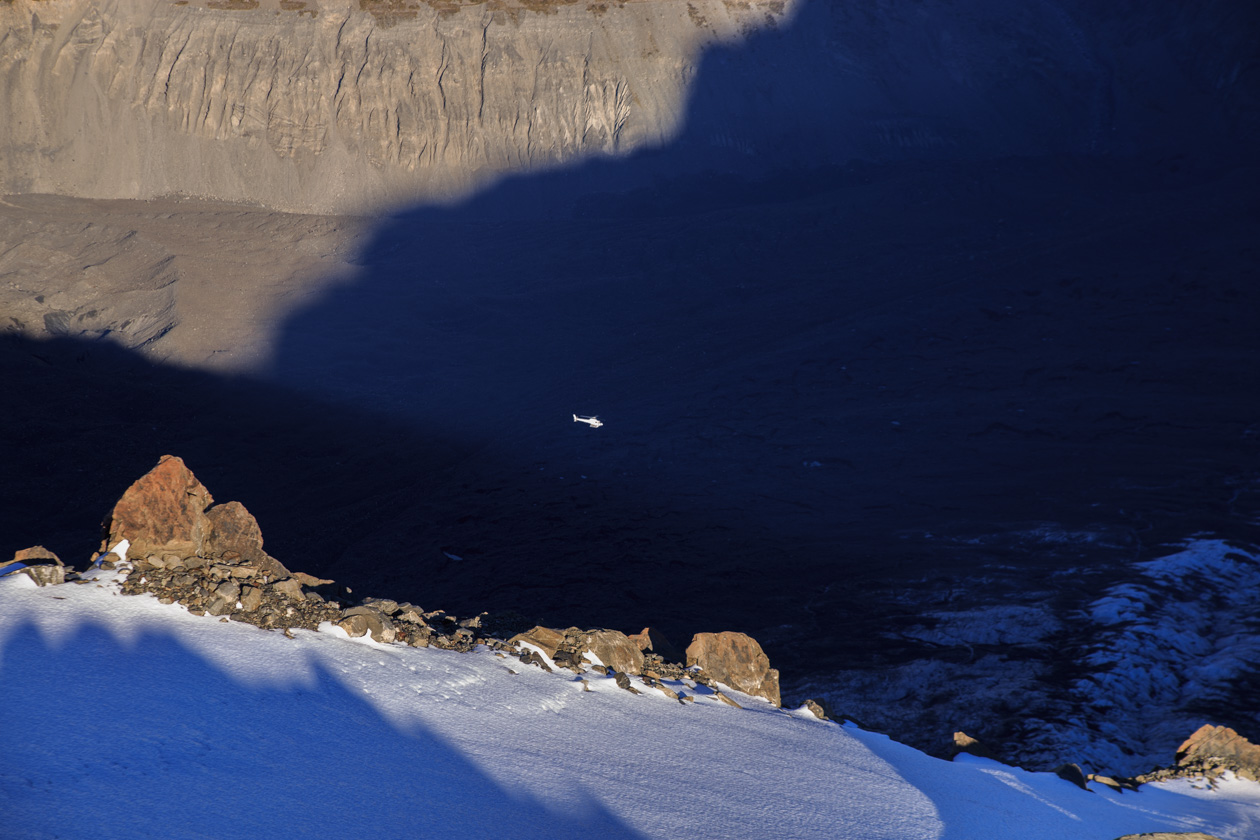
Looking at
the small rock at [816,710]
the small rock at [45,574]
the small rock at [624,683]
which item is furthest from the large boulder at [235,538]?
the small rock at [816,710]

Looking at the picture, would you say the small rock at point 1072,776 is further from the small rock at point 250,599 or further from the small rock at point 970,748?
the small rock at point 250,599

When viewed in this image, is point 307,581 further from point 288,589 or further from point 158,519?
point 158,519

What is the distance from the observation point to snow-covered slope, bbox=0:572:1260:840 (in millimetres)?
3270

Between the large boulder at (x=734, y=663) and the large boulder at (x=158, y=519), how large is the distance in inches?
132

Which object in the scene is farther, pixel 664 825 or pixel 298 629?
pixel 298 629

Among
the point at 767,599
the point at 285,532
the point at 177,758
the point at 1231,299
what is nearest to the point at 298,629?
the point at 177,758

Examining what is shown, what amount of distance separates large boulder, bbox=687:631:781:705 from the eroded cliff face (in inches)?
845

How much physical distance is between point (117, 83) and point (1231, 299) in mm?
29013

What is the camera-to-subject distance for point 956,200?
2444 cm

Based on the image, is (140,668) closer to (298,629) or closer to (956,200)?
(298,629)

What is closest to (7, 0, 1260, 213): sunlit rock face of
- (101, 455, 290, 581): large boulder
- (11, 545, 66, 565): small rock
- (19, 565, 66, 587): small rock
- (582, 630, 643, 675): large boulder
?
(101, 455, 290, 581): large boulder

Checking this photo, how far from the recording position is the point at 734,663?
6.29 metres

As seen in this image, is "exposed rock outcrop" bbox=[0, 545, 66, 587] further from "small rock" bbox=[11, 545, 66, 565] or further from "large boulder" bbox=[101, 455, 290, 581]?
"large boulder" bbox=[101, 455, 290, 581]

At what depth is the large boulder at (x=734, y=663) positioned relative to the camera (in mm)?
6176
